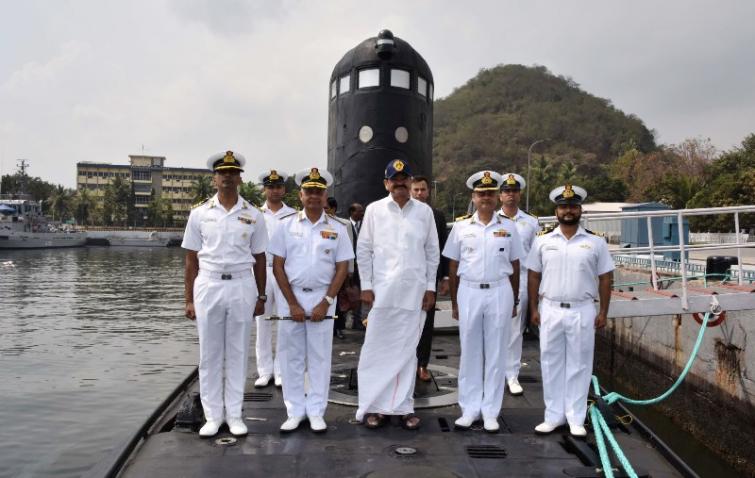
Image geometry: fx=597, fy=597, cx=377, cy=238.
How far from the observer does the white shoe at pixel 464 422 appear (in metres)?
4.66

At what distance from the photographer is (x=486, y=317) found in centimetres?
475

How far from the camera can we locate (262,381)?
6.00 metres

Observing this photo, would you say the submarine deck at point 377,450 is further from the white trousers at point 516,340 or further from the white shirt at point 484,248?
Result: the white shirt at point 484,248

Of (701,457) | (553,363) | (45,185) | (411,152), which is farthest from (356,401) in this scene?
(45,185)

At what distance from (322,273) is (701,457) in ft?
20.7

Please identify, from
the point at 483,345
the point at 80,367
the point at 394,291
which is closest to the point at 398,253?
the point at 394,291

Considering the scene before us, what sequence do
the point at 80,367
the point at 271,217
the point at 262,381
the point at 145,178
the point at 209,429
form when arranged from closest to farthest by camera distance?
1. the point at 209,429
2. the point at 262,381
3. the point at 271,217
4. the point at 80,367
5. the point at 145,178

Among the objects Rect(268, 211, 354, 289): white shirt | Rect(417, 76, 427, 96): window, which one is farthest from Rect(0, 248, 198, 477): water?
Rect(417, 76, 427, 96): window

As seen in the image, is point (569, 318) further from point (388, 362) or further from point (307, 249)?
point (307, 249)

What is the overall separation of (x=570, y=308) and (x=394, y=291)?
1.37 m

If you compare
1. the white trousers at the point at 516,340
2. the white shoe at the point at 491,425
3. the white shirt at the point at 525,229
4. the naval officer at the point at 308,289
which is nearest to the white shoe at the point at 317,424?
the naval officer at the point at 308,289

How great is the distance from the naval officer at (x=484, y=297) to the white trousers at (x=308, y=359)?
1.08 m

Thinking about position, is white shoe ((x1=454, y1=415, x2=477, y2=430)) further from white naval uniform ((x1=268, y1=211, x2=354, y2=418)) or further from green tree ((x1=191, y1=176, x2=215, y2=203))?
green tree ((x1=191, y1=176, x2=215, y2=203))

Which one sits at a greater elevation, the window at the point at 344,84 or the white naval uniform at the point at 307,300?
the window at the point at 344,84
